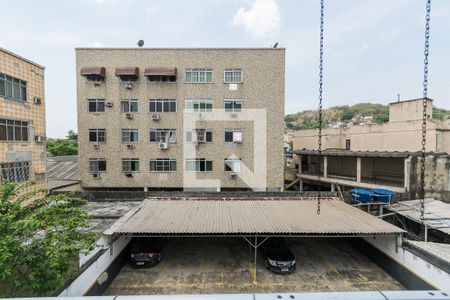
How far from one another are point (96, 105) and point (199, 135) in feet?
31.1

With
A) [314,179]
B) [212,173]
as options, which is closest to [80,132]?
[212,173]

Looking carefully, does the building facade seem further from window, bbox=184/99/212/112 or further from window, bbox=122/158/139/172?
window, bbox=122/158/139/172

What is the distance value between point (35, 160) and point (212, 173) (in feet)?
42.9

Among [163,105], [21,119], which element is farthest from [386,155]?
[21,119]

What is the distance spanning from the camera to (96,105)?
20516 mm

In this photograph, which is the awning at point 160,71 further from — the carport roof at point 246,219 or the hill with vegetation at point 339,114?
the hill with vegetation at point 339,114

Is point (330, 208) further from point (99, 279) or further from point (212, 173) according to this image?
point (99, 279)

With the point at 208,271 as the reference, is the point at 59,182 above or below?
above

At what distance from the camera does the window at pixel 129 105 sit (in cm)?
2055

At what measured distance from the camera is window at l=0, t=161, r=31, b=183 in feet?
46.3

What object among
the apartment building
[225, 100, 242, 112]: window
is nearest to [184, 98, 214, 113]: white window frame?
[225, 100, 242, 112]: window

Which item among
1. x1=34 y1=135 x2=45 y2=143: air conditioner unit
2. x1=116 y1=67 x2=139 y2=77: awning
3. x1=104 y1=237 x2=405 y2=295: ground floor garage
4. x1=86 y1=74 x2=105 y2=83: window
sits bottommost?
x1=104 y1=237 x2=405 y2=295: ground floor garage

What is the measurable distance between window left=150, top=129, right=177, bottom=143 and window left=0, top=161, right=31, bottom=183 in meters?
8.76

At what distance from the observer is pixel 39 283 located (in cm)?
543
